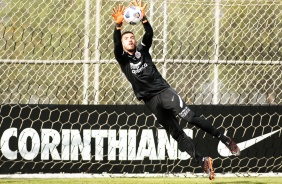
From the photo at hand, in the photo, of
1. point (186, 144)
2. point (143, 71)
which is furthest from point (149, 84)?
point (186, 144)

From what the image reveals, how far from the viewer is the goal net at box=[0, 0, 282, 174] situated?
1116cm

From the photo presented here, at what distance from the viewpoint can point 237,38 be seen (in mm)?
11773

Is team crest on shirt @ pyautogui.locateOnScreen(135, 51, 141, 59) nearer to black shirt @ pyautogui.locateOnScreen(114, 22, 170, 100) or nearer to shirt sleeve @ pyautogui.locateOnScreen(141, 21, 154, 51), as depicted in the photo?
black shirt @ pyautogui.locateOnScreen(114, 22, 170, 100)

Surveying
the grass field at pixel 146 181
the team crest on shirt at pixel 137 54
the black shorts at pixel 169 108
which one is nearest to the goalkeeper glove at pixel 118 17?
A: the team crest on shirt at pixel 137 54

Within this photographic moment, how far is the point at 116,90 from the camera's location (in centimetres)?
1138

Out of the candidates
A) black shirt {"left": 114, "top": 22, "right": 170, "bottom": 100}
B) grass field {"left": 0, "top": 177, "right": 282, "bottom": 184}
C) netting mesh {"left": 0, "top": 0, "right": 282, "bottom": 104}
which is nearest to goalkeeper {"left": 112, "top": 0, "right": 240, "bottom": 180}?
black shirt {"left": 114, "top": 22, "right": 170, "bottom": 100}

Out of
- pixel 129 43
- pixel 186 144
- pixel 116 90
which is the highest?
pixel 129 43

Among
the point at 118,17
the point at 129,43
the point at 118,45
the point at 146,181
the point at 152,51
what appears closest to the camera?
the point at 118,17

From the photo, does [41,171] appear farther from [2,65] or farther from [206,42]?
[206,42]

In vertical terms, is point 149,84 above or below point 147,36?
below

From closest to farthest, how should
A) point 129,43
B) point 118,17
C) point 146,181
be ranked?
point 118,17, point 129,43, point 146,181

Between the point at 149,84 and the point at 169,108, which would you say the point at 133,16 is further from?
the point at 169,108

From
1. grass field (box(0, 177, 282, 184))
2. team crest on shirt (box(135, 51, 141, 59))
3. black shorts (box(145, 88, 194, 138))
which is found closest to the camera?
black shorts (box(145, 88, 194, 138))

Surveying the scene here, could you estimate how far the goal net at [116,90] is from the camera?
11.2 metres
